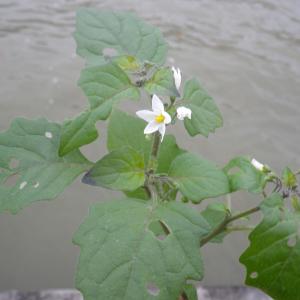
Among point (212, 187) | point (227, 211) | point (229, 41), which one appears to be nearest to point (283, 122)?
point (229, 41)

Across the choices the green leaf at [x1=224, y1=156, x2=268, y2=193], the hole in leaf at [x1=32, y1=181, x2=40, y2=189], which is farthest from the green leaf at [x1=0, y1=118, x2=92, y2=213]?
the green leaf at [x1=224, y1=156, x2=268, y2=193]


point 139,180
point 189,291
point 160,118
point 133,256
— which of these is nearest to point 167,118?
point 160,118

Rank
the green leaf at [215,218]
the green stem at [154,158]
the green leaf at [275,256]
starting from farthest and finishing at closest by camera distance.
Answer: the green leaf at [215,218] → the green stem at [154,158] → the green leaf at [275,256]

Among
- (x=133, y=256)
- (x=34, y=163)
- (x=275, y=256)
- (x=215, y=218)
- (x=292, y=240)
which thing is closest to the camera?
(x=133, y=256)

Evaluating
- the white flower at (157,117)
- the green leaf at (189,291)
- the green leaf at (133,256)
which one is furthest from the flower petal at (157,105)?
the green leaf at (189,291)

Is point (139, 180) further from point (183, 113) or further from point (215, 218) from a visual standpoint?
point (215, 218)

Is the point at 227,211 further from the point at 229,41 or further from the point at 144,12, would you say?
the point at 144,12

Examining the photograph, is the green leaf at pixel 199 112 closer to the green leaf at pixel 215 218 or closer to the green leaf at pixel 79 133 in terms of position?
the green leaf at pixel 79 133
